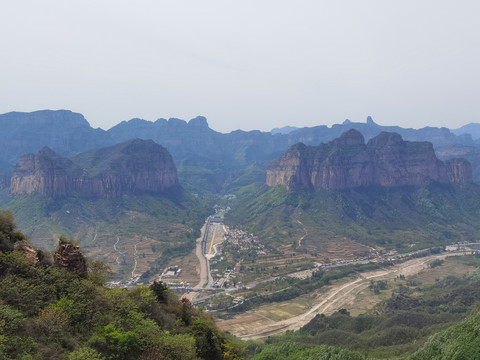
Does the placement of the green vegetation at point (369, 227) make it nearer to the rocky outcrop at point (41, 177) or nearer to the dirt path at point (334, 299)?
the dirt path at point (334, 299)

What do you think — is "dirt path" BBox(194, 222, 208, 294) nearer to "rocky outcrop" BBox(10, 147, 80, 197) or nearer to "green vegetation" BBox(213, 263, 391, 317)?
"green vegetation" BBox(213, 263, 391, 317)

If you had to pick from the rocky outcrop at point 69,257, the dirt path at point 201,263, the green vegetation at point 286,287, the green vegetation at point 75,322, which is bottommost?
the green vegetation at point 286,287

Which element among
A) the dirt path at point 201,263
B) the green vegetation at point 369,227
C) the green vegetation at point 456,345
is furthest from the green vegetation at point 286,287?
the green vegetation at point 456,345

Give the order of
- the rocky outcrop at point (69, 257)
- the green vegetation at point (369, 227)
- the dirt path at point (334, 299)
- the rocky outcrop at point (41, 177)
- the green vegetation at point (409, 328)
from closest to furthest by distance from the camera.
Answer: the rocky outcrop at point (69, 257), the green vegetation at point (409, 328), the dirt path at point (334, 299), the green vegetation at point (369, 227), the rocky outcrop at point (41, 177)

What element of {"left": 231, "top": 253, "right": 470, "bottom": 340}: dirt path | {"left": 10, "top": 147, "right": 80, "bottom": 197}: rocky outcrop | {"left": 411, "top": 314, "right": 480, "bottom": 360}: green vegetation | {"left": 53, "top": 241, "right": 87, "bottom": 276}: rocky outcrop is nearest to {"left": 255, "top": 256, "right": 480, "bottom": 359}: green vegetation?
{"left": 411, "top": 314, "right": 480, "bottom": 360}: green vegetation

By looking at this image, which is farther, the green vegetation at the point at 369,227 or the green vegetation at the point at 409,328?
the green vegetation at the point at 369,227

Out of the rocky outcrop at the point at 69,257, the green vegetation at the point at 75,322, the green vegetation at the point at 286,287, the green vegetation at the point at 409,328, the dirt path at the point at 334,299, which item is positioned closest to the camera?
the green vegetation at the point at 75,322

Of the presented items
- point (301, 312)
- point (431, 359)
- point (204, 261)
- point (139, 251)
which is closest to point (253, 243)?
point (204, 261)
